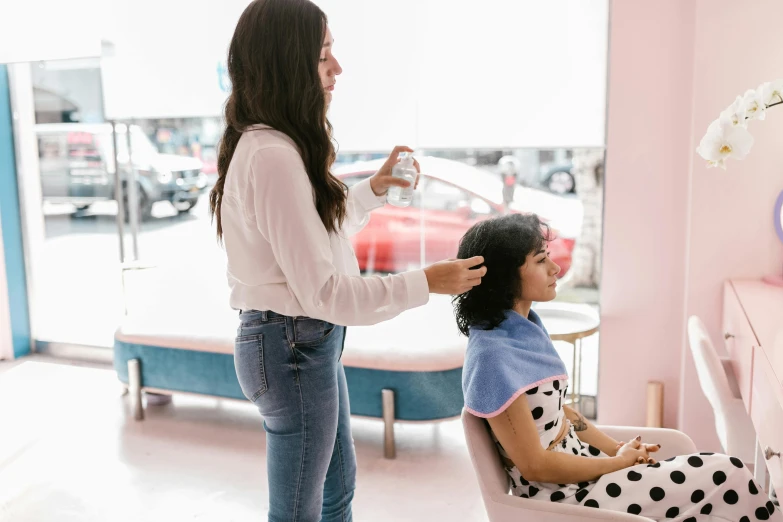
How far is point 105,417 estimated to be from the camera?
11.1 feet

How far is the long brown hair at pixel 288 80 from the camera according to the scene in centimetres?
144

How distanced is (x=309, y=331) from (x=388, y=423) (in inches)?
55.8

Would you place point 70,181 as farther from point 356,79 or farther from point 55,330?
point 356,79

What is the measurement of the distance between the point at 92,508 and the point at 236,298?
1476mm

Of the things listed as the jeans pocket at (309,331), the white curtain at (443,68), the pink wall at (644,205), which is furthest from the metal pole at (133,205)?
the jeans pocket at (309,331)

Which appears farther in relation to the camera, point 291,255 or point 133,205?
point 133,205

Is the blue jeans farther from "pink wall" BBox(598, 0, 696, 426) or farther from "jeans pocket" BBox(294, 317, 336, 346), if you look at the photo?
"pink wall" BBox(598, 0, 696, 426)

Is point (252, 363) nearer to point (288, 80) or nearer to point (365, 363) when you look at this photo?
point (288, 80)

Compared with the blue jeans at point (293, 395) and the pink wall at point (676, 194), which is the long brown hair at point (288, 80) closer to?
the blue jeans at point (293, 395)

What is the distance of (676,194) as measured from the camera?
9.02 feet

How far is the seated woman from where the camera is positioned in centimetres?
141

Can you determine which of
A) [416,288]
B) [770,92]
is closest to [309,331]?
[416,288]

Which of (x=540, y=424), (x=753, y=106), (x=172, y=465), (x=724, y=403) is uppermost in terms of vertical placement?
(x=753, y=106)

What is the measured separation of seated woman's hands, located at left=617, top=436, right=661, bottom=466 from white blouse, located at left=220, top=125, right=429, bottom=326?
1.79 feet
